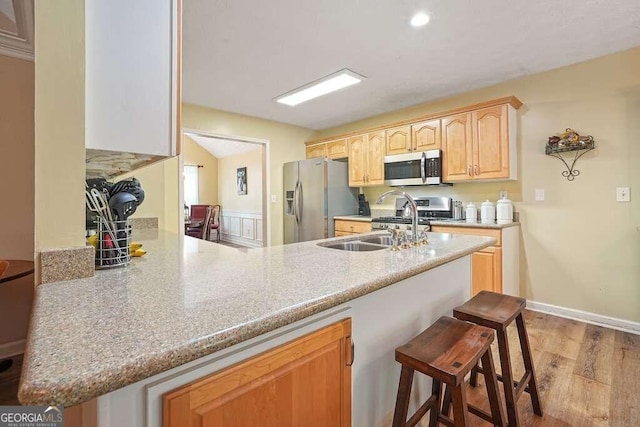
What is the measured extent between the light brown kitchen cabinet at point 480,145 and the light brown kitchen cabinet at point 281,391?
2.79 meters

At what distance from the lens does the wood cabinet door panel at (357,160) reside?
14.3 feet

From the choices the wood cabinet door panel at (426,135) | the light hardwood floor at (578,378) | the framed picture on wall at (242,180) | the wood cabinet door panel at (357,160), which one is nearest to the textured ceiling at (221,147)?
the framed picture on wall at (242,180)

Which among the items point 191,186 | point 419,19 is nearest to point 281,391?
point 419,19

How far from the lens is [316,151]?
16.7 ft

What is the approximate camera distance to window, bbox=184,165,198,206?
824cm

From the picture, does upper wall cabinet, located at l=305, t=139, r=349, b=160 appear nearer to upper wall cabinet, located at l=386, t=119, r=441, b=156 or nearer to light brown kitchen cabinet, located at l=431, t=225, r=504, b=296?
upper wall cabinet, located at l=386, t=119, r=441, b=156

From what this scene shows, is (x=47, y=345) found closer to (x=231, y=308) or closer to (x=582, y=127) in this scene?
(x=231, y=308)

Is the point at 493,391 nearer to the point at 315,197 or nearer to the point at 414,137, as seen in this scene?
the point at 414,137

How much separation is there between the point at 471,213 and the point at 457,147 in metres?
0.74

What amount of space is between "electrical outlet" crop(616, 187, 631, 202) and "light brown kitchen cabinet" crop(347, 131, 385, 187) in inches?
90.5

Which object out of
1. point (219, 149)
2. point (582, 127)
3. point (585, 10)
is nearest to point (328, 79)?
point (585, 10)

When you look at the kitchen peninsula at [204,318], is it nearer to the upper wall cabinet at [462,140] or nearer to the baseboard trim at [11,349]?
the baseboard trim at [11,349]

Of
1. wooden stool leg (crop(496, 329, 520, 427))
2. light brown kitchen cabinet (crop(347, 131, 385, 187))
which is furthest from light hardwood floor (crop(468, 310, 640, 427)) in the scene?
light brown kitchen cabinet (crop(347, 131, 385, 187))

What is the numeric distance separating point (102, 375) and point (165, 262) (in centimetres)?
89
